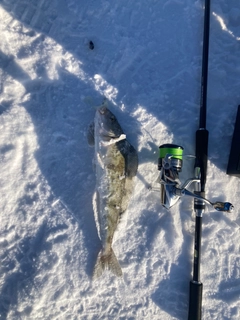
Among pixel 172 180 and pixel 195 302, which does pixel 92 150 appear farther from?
pixel 195 302

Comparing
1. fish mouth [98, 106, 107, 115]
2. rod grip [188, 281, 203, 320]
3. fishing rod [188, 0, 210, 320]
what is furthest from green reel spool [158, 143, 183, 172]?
rod grip [188, 281, 203, 320]

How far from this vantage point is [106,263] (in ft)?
9.39

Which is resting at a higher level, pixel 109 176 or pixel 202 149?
pixel 202 149

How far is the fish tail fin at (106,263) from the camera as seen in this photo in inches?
112

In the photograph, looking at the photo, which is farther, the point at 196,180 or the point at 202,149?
the point at 202,149

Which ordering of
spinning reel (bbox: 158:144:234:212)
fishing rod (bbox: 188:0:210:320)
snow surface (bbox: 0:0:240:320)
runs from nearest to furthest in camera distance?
spinning reel (bbox: 158:144:234:212) → fishing rod (bbox: 188:0:210:320) → snow surface (bbox: 0:0:240:320)

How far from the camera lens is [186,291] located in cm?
296

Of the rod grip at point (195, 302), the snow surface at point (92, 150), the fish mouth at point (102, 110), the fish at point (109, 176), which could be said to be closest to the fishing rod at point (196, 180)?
the rod grip at point (195, 302)

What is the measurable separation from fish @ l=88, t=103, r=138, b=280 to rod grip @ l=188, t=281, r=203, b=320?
65cm

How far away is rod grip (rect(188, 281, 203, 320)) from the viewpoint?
2785 mm

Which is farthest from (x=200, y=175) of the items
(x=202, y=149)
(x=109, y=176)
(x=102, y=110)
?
(x=102, y=110)

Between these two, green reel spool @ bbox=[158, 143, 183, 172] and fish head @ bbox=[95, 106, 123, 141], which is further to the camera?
fish head @ bbox=[95, 106, 123, 141]

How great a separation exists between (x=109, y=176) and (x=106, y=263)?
77 cm

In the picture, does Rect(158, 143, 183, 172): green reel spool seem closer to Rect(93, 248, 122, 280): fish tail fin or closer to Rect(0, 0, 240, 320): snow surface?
Rect(0, 0, 240, 320): snow surface
